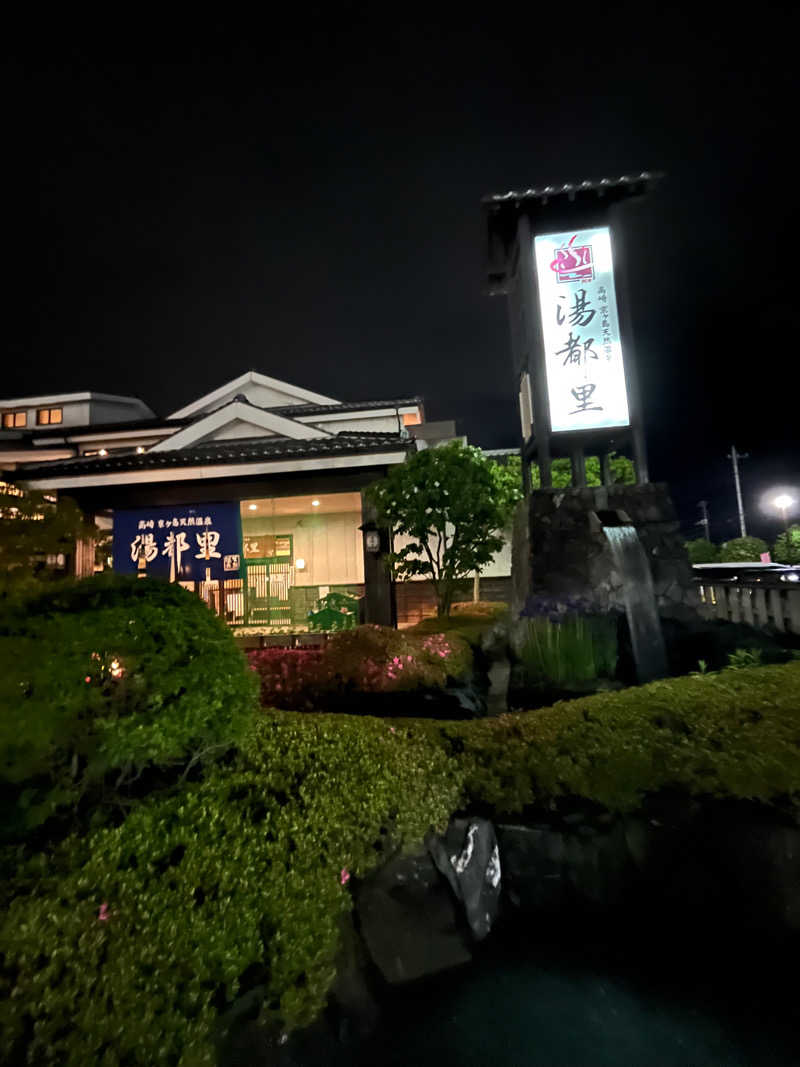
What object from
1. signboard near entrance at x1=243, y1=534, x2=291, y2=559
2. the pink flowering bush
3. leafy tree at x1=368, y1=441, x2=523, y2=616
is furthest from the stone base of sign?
signboard near entrance at x1=243, y1=534, x2=291, y2=559

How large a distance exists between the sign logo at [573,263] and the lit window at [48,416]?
30945 mm

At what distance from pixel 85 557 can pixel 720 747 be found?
1523 cm

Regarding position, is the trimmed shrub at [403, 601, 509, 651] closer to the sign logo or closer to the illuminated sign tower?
the illuminated sign tower

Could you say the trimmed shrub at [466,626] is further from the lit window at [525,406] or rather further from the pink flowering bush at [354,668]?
the lit window at [525,406]

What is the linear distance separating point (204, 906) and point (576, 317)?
12.1m

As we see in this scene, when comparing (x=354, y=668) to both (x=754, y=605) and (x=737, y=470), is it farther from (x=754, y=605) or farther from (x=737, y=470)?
(x=737, y=470)

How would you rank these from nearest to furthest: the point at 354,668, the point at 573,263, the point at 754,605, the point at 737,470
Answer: the point at 354,668, the point at 754,605, the point at 573,263, the point at 737,470

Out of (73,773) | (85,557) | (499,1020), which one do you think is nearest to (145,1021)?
(73,773)

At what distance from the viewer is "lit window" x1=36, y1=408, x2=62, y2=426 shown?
103 ft

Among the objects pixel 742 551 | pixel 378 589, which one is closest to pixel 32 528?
pixel 378 589

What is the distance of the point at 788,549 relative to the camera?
25.2m

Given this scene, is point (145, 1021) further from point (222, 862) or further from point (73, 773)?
point (73, 773)

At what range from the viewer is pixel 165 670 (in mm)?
3092

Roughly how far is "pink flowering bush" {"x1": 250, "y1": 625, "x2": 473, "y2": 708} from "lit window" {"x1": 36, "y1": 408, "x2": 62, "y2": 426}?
30.7 meters
